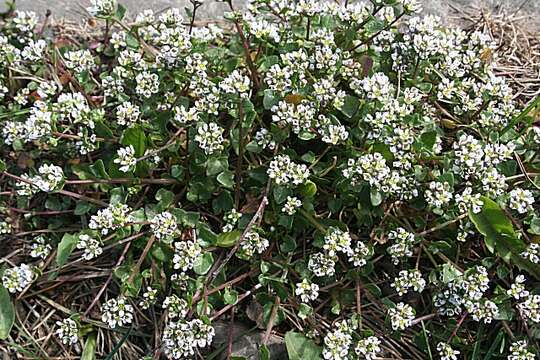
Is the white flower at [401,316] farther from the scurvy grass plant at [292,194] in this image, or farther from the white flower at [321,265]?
the white flower at [321,265]

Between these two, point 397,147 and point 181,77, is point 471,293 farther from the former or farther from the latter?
point 181,77

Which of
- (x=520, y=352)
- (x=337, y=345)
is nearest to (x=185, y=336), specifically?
(x=337, y=345)

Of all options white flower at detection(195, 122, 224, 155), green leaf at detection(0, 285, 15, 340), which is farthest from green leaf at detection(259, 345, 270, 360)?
green leaf at detection(0, 285, 15, 340)

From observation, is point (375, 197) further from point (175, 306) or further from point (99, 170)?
point (99, 170)

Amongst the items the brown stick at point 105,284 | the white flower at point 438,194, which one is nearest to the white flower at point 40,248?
the brown stick at point 105,284

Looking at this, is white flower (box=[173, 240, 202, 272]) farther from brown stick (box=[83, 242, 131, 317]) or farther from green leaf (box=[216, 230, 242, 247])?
brown stick (box=[83, 242, 131, 317])

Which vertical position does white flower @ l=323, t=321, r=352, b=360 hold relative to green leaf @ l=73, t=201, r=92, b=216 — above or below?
above
